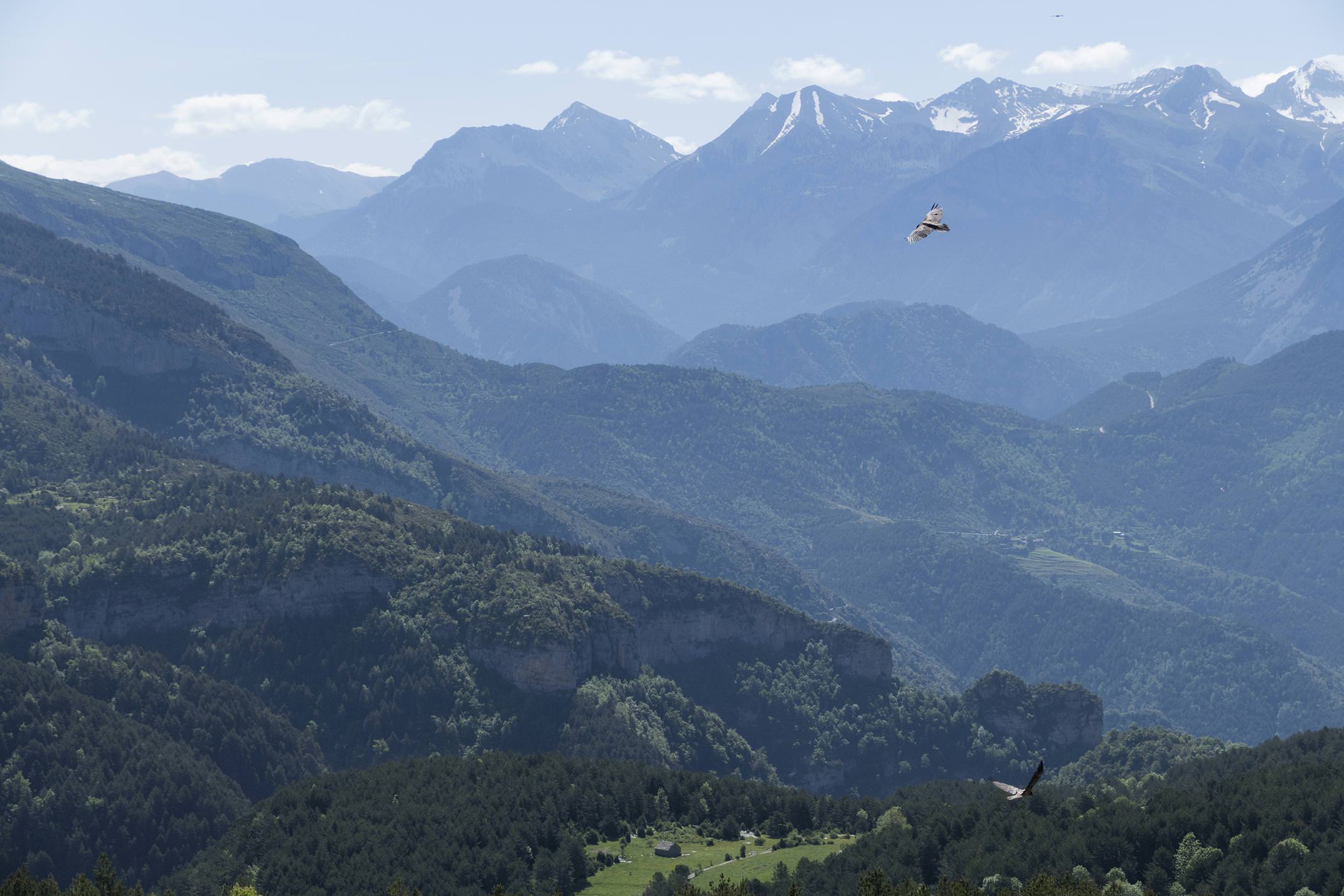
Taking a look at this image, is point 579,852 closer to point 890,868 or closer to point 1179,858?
point 890,868

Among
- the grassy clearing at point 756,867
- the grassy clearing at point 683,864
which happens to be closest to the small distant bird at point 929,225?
the grassy clearing at point 756,867

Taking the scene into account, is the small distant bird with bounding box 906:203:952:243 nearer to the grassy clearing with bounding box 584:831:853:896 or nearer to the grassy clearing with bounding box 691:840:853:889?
the grassy clearing with bounding box 691:840:853:889

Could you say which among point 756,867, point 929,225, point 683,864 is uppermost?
point 929,225

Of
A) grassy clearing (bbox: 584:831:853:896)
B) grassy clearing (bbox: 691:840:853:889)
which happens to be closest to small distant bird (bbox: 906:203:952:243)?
grassy clearing (bbox: 691:840:853:889)

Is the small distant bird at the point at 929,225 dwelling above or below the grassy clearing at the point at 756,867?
above

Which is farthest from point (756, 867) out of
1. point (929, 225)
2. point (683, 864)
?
point (929, 225)

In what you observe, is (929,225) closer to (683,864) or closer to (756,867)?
(683,864)

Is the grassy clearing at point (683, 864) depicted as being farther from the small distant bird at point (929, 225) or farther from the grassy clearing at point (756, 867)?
the small distant bird at point (929, 225)

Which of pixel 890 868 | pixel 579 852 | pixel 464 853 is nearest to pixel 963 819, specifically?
pixel 890 868
